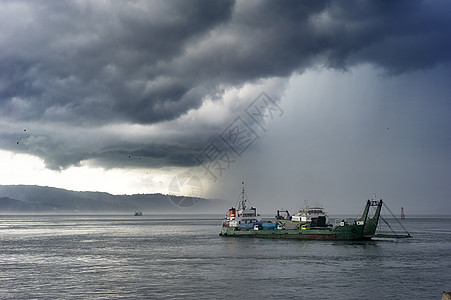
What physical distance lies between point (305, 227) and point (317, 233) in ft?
33.1

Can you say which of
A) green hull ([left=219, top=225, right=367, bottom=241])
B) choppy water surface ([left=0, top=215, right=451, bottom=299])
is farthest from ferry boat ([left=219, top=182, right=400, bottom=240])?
choppy water surface ([left=0, top=215, right=451, bottom=299])

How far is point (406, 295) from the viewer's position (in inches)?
1740

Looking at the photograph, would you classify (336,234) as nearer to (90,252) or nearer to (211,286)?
(90,252)

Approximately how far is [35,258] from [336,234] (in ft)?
239

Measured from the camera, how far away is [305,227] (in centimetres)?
12262

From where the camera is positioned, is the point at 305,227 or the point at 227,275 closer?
the point at 227,275

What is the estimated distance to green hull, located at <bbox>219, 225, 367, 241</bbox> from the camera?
109 m

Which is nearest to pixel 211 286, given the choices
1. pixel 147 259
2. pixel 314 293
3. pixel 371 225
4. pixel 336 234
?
pixel 314 293

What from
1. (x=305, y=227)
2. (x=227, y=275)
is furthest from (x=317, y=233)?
(x=227, y=275)

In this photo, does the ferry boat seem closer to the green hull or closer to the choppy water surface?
the green hull

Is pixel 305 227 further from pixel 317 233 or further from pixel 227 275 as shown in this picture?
pixel 227 275

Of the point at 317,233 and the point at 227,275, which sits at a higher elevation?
the point at 317,233

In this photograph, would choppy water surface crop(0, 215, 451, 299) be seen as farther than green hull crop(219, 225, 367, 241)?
No

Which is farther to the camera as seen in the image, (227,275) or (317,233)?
(317,233)
